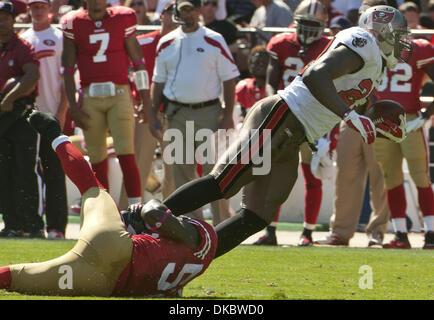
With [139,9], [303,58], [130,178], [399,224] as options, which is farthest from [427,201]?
[139,9]

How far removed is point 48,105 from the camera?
9.23 meters

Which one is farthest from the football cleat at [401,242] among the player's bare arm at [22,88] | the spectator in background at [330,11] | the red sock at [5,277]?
the red sock at [5,277]

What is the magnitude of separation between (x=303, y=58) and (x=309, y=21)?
31 cm

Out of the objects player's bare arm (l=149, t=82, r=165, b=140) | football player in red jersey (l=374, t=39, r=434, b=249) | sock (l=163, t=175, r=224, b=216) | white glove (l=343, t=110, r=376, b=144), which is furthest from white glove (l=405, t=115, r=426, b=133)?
sock (l=163, t=175, r=224, b=216)

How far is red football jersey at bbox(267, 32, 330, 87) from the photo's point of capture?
8.42 metres

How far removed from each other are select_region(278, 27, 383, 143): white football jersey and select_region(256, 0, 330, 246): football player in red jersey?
2615mm

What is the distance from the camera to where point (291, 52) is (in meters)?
8.47

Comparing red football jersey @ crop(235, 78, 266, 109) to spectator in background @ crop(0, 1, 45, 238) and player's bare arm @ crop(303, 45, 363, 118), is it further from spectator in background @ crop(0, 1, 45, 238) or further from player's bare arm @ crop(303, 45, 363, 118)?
player's bare arm @ crop(303, 45, 363, 118)

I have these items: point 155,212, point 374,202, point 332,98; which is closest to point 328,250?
point 374,202

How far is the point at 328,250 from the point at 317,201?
75 cm

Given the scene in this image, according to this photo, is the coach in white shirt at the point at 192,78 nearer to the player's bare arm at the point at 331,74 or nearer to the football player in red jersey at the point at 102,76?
the football player in red jersey at the point at 102,76

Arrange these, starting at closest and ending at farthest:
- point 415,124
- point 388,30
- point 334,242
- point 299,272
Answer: point 388,30
point 299,272
point 415,124
point 334,242

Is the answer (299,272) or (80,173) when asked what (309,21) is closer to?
(299,272)
